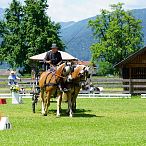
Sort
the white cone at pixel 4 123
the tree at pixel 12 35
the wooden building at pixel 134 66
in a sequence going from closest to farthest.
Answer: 1. the white cone at pixel 4 123
2. the wooden building at pixel 134 66
3. the tree at pixel 12 35

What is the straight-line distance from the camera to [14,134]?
13008mm

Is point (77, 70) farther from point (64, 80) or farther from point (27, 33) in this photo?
point (27, 33)

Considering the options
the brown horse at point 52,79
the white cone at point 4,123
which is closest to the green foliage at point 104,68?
the brown horse at point 52,79

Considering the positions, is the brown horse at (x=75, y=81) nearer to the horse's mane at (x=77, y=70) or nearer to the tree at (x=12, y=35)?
the horse's mane at (x=77, y=70)

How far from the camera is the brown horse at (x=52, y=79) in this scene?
1816cm

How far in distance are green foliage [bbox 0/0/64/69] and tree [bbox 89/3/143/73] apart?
1276 cm

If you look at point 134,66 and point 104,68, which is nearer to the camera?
point 134,66

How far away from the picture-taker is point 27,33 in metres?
73.6

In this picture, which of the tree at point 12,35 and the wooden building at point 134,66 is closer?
the wooden building at point 134,66

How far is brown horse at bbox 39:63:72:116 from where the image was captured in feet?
59.6

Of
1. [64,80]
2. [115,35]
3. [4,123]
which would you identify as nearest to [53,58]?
[64,80]

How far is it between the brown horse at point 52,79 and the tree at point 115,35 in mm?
65612

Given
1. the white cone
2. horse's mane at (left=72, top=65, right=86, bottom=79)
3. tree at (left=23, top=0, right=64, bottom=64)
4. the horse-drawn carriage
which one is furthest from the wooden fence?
tree at (left=23, top=0, right=64, bottom=64)

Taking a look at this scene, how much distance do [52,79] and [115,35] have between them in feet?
223
